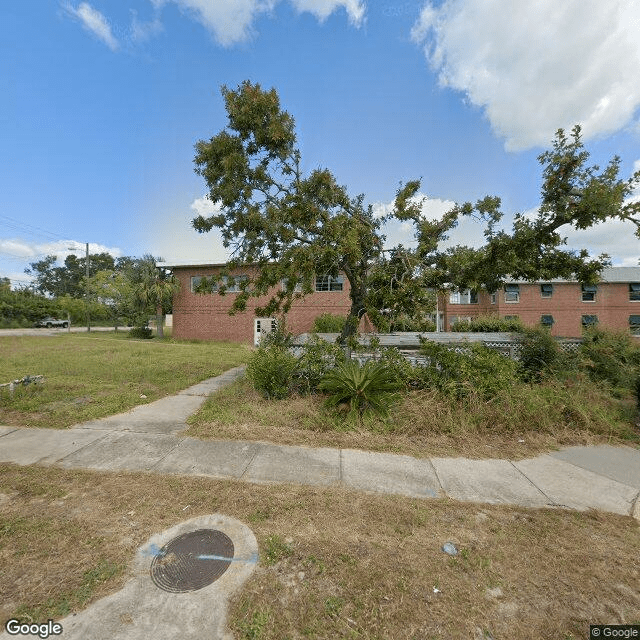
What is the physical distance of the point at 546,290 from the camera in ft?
88.3

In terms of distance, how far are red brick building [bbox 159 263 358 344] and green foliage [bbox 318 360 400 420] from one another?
1464 centimetres

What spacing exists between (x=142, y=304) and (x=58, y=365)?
15.9 m

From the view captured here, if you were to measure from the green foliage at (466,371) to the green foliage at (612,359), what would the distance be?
265cm

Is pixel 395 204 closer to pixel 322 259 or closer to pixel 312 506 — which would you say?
pixel 322 259

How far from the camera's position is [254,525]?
2764mm

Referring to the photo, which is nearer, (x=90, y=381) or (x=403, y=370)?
(x=403, y=370)

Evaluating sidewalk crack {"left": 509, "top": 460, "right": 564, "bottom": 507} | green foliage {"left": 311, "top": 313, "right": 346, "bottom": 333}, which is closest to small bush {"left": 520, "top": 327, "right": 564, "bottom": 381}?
sidewalk crack {"left": 509, "top": 460, "right": 564, "bottom": 507}

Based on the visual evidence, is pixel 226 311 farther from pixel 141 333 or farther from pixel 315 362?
pixel 315 362

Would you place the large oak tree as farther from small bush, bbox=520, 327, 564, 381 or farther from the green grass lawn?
the green grass lawn

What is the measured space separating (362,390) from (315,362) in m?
1.33

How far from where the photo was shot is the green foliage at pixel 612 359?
6633 mm

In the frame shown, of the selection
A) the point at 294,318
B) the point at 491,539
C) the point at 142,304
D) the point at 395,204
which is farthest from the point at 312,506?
the point at 142,304

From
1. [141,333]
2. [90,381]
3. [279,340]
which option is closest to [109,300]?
[141,333]

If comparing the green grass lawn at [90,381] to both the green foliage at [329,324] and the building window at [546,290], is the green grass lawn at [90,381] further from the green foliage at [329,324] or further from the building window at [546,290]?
the building window at [546,290]
